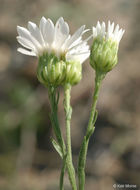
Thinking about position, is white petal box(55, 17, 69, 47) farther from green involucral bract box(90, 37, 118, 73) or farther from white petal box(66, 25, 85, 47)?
green involucral bract box(90, 37, 118, 73)

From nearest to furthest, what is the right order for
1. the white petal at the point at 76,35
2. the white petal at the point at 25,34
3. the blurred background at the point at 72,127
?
the white petal at the point at 76,35 → the white petal at the point at 25,34 → the blurred background at the point at 72,127

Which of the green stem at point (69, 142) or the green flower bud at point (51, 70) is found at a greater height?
the green flower bud at point (51, 70)

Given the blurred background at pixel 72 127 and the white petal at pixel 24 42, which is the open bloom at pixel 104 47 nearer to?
the white petal at pixel 24 42

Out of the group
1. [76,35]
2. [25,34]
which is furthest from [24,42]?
[76,35]

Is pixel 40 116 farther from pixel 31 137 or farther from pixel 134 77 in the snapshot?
pixel 134 77

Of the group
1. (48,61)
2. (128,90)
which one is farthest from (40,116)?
(48,61)

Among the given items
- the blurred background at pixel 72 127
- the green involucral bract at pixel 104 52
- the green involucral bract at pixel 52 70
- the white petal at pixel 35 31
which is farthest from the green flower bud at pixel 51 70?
the blurred background at pixel 72 127
